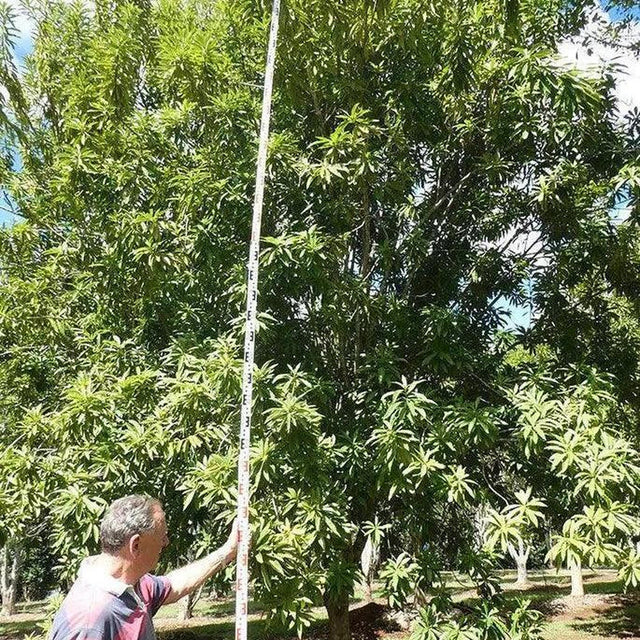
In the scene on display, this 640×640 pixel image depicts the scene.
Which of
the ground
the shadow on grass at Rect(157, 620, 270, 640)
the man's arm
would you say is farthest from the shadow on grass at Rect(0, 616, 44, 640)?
the man's arm

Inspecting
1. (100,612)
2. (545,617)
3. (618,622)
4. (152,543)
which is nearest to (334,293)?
(152,543)

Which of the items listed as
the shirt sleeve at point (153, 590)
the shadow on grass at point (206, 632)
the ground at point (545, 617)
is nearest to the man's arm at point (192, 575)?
the shirt sleeve at point (153, 590)

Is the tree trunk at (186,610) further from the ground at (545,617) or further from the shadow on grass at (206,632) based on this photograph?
the shadow on grass at (206,632)

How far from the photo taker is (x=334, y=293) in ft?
19.0

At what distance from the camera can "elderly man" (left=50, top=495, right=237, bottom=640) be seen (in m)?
1.89

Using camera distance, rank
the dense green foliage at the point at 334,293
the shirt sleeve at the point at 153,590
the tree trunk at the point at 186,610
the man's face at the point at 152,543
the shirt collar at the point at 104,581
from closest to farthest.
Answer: the shirt collar at the point at 104,581 < the man's face at the point at 152,543 < the shirt sleeve at the point at 153,590 < the dense green foliage at the point at 334,293 < the tree trunk at the point at 186,610

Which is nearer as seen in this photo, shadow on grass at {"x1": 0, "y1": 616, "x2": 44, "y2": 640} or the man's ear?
the man's ear

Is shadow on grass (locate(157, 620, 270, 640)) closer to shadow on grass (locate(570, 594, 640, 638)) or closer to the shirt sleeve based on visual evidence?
shadow on grass (locate(570, 594, 640, 638))

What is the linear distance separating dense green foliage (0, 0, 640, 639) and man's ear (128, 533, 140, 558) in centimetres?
263

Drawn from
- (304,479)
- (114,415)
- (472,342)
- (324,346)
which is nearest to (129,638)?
(304,479)

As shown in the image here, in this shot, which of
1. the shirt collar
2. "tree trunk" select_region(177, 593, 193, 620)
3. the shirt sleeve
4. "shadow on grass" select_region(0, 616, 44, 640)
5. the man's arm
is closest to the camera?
the shirt collar

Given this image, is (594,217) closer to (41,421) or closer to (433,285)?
(433,285)

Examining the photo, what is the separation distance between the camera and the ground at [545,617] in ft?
36.4

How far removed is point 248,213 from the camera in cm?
589
